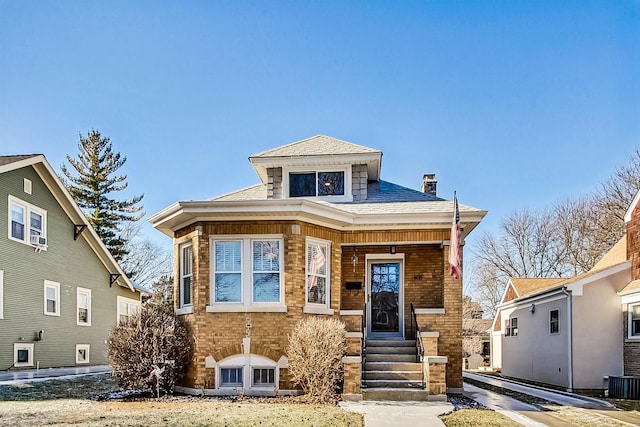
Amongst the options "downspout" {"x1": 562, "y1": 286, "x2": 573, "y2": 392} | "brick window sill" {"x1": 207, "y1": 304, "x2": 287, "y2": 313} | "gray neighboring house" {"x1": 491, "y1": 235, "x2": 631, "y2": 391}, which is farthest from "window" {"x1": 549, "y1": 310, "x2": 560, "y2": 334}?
"brick window sill" {"x1": 207, "y1": 304, "x2": 287, "y2": 313}

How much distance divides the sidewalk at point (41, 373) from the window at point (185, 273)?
208 inches

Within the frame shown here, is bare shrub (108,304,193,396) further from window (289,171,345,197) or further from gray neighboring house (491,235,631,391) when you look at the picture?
gray neighboring house (491,235,631,391)

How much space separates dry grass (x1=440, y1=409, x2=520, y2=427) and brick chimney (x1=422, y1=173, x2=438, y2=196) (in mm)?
7684

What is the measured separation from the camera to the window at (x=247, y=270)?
36.1ft

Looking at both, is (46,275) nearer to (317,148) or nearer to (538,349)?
(317,148)

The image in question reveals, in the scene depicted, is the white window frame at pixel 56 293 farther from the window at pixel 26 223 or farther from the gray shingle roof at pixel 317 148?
the gray shingle roof at pixel 317 148

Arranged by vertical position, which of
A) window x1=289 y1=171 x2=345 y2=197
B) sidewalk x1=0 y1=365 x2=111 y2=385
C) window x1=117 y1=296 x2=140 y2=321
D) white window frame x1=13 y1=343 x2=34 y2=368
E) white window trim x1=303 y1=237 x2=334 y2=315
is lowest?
sidewalk x1=0 y1=365 x2=111 y2=385

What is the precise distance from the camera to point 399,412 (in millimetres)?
8602

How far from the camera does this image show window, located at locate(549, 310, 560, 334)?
15.0m

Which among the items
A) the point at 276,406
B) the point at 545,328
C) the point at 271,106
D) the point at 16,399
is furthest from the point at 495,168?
the point at 16,399

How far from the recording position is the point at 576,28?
13305 millimetres

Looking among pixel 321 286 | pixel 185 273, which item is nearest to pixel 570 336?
pixel 321 286

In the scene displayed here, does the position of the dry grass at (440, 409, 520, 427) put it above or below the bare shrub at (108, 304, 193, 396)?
below

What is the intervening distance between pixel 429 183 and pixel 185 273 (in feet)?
25.6
